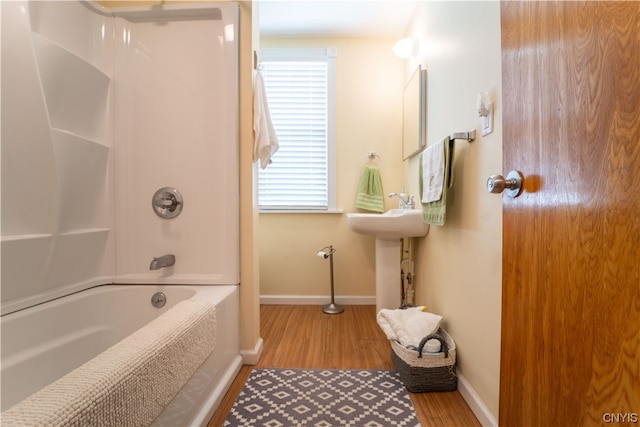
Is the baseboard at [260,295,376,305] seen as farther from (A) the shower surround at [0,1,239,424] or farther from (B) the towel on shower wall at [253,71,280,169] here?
(B) the towel on shower wall at [253,71,280,169]

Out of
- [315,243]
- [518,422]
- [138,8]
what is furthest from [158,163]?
[518,422]

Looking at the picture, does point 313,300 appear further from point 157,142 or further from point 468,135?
point 468,135

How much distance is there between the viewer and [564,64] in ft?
1.65

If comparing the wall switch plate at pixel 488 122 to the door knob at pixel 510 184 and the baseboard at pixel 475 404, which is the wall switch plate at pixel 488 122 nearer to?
the door knob at pixel 510 184

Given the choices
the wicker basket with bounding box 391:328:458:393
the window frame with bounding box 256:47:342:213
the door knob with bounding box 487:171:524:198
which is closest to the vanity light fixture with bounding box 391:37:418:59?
the window frame with bounding box 256:47:342:213

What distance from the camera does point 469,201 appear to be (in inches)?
50.4

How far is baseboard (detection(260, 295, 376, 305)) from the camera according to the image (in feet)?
8.50

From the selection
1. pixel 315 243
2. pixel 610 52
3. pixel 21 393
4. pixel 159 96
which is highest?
pixel 159 96

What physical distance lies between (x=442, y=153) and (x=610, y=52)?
3.34ft

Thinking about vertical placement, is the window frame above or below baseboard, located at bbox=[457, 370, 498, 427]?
above

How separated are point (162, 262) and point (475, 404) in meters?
1.66

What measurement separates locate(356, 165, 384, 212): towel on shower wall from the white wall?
773mm

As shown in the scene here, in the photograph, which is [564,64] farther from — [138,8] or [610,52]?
[138,8]

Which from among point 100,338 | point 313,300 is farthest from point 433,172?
point 100,338
